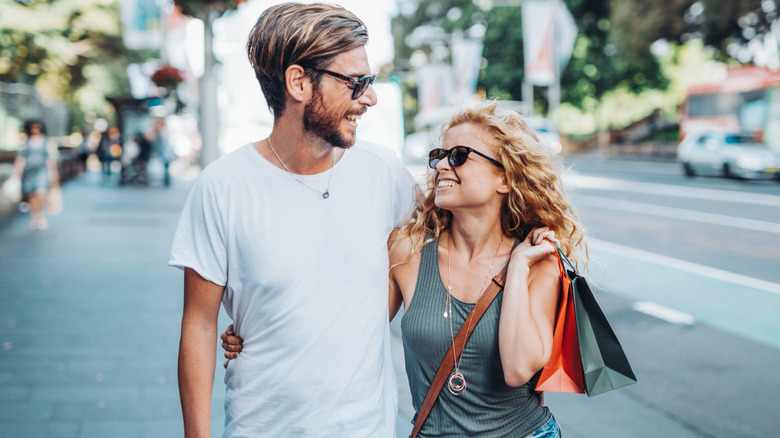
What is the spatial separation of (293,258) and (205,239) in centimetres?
23

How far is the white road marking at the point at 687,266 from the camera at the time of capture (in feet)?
27.2

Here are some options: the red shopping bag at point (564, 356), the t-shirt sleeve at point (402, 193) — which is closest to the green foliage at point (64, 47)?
the t-shirt sleeve at point (402, 193)

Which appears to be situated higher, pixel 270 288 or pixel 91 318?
pixel 270 288

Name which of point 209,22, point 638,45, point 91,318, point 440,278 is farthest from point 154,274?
point 638,45

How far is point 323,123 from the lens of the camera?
79.6 inches

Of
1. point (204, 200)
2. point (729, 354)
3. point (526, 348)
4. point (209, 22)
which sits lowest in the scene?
point (729, 354)

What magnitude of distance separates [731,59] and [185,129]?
97.8ft

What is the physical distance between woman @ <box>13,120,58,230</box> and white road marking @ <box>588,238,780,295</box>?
340 inches

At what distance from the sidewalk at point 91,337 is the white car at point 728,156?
1806 cm

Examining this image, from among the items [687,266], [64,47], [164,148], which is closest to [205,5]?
[687,266]

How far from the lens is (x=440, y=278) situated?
236 cm

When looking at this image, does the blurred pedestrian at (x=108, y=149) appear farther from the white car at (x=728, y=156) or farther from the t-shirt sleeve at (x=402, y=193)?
the t-shirt sleeve at (x=402, y=193)

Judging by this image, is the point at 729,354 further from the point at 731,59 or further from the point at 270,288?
the point at 731,59

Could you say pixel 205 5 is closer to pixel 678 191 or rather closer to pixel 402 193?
pixel 402 193
